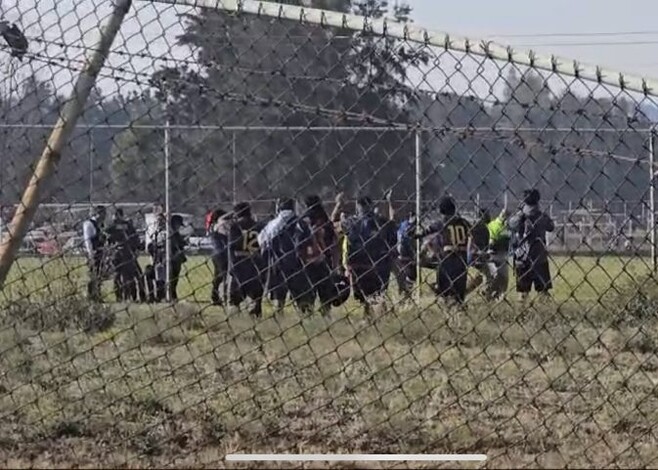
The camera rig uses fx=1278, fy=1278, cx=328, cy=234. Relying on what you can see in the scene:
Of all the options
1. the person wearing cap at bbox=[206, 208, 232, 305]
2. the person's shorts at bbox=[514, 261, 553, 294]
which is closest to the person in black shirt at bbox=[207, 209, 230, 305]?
the person wearing cap at bbox=[206, 208, 232, 305]

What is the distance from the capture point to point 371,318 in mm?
6426

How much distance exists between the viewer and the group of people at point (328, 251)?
5117 millimetres

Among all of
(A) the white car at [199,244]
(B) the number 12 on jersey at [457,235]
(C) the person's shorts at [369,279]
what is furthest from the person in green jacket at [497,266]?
(A) the white car at [199,244]

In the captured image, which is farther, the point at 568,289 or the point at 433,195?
the point at 568,289

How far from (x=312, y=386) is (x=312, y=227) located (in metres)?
1.73

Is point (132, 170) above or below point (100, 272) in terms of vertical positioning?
above

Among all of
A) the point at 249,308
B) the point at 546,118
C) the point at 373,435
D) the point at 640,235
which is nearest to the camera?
the point at 546,118

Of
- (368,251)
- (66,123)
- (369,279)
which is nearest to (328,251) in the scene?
(368,251)

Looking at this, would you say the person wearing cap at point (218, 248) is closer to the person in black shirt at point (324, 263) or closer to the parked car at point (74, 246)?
the person in black shirt at point (324, 263)

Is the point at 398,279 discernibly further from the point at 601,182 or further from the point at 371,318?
the point at 601,182

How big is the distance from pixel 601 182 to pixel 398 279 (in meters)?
1.96

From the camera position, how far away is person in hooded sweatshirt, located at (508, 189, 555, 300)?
4.91 metres

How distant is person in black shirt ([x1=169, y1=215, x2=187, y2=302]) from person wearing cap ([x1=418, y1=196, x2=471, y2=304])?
101cm

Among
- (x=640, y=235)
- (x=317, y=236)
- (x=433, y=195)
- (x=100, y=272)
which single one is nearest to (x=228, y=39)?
(x=433, y=195)
